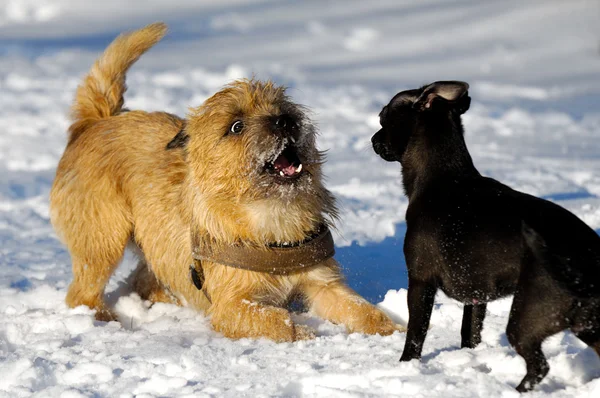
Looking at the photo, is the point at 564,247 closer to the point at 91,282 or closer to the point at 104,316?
the point at 104,316

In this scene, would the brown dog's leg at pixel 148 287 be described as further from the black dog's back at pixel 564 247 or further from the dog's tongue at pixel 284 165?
the black dog's back at pixel 564 247

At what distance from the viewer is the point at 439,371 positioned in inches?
109

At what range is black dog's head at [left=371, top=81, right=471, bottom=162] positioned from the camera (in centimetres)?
298

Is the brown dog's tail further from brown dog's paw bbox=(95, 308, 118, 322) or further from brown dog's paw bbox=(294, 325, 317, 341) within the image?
brown dog's paw bbox=(294, 325, 317, 341)

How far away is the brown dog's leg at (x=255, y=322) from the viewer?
359 cm

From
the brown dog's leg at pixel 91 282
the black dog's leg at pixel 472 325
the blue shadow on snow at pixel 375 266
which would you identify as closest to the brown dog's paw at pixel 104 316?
the brown dog's leg at pixel 91 282

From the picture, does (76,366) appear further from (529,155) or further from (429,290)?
(529,155)

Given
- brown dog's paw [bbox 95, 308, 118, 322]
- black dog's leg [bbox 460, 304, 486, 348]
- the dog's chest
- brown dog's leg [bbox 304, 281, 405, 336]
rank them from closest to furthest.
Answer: the dog's chest, black dog's leg [bbox 460, 304, 486, 348], brown dog's leg [bbox 304, 281, 405, 336], brown dog's paw [bbox 95, 308, 118, 322]

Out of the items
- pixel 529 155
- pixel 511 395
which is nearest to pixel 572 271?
pixel 511 395

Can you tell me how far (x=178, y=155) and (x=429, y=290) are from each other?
214 centimetres

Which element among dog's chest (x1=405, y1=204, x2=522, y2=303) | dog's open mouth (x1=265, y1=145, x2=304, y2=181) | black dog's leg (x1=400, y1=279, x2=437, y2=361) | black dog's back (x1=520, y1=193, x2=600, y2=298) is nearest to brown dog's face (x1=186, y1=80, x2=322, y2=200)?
dog's open mouth (x1=265, y1=145, x2=304, y2=181)

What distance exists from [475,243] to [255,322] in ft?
4.67

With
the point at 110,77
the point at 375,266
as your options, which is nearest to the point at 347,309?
the point at 375,266

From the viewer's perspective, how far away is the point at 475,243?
8.61 ft
